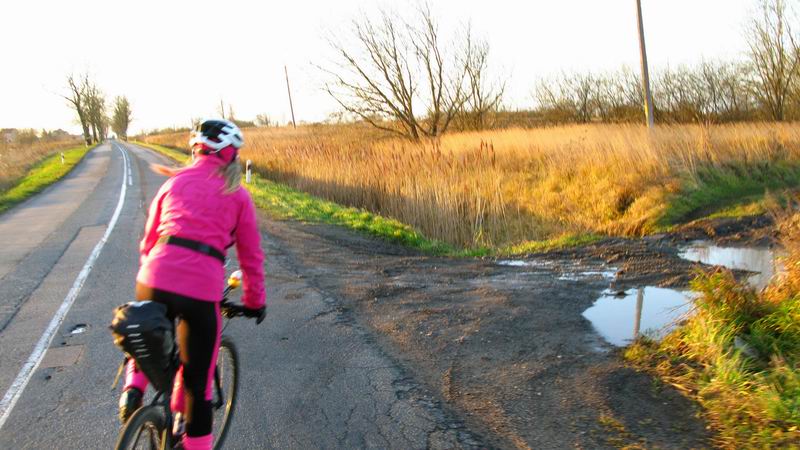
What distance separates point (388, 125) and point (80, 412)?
22754mm

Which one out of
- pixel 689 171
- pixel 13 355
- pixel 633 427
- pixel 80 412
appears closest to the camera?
pixel 633 427

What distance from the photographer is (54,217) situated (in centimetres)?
1434

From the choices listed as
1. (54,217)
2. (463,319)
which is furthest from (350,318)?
(54,217)

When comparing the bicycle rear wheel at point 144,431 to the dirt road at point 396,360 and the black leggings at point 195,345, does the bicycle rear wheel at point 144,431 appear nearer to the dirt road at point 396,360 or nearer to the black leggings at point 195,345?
the black leggings at point 195,345

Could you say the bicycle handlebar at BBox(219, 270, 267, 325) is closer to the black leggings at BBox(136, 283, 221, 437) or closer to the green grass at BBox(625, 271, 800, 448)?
the black leggings at BBox(136, 283, 221, 437)

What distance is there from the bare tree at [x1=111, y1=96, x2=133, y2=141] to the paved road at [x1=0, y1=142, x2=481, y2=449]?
83862mm

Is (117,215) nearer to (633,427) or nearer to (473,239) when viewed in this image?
(473,239)

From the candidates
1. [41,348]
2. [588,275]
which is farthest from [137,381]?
[588,275]

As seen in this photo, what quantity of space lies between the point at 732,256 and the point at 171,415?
8.43 m

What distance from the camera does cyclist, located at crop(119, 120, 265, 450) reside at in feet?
8.76

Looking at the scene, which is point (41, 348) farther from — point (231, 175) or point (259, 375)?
point (231, 175)

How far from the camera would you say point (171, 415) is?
2.91 meters

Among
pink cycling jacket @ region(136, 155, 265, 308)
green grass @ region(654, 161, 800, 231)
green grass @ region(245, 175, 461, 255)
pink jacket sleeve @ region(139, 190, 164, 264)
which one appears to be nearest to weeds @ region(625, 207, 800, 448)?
pink cycling jacket @ region(136, 155, 265, 308)

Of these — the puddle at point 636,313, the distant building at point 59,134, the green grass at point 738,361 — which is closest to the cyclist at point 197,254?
the green grass at point 738,361
